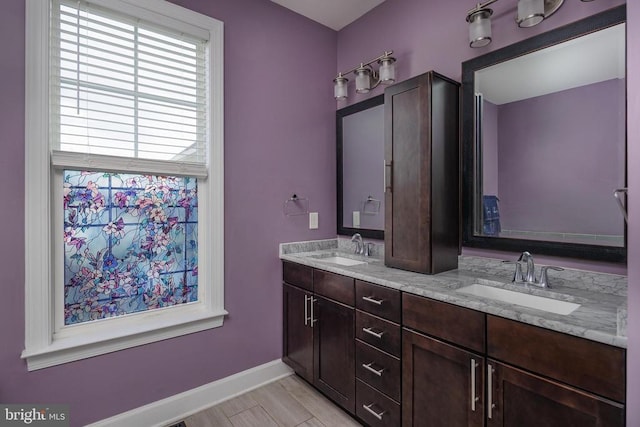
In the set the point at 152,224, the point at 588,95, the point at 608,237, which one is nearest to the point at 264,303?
the point at 152,224

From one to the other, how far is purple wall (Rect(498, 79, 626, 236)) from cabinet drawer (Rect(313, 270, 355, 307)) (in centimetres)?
91

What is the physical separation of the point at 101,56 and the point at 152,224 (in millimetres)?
974

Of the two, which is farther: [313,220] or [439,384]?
[313,220]

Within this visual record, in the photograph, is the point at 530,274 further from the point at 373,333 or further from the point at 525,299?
the point at 373,333

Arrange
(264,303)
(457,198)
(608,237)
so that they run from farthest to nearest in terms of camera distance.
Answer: (264,303) → (457,198) → (608,237)

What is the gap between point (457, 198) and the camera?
189cm

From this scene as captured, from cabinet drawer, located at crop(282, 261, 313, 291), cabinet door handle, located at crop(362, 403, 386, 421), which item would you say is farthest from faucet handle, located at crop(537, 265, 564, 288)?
cabinet drawer, located at crop(282, 261, 313, 291)

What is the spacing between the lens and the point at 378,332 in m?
1.68

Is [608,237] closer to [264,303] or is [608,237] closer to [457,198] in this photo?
[457,198]

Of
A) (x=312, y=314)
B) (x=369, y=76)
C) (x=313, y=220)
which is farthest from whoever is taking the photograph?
(x=313, y=220)

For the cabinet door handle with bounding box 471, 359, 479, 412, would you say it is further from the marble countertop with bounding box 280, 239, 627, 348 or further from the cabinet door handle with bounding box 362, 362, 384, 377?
the cabinet door handle with bounding box 362, 362, 384, 377

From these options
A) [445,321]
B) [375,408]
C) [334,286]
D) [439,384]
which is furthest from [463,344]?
[334,286]

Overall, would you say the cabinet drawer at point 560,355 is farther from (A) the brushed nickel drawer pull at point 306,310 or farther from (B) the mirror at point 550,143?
(A) the brushed nickel drawer pull at point 306,310

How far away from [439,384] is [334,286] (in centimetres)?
76
